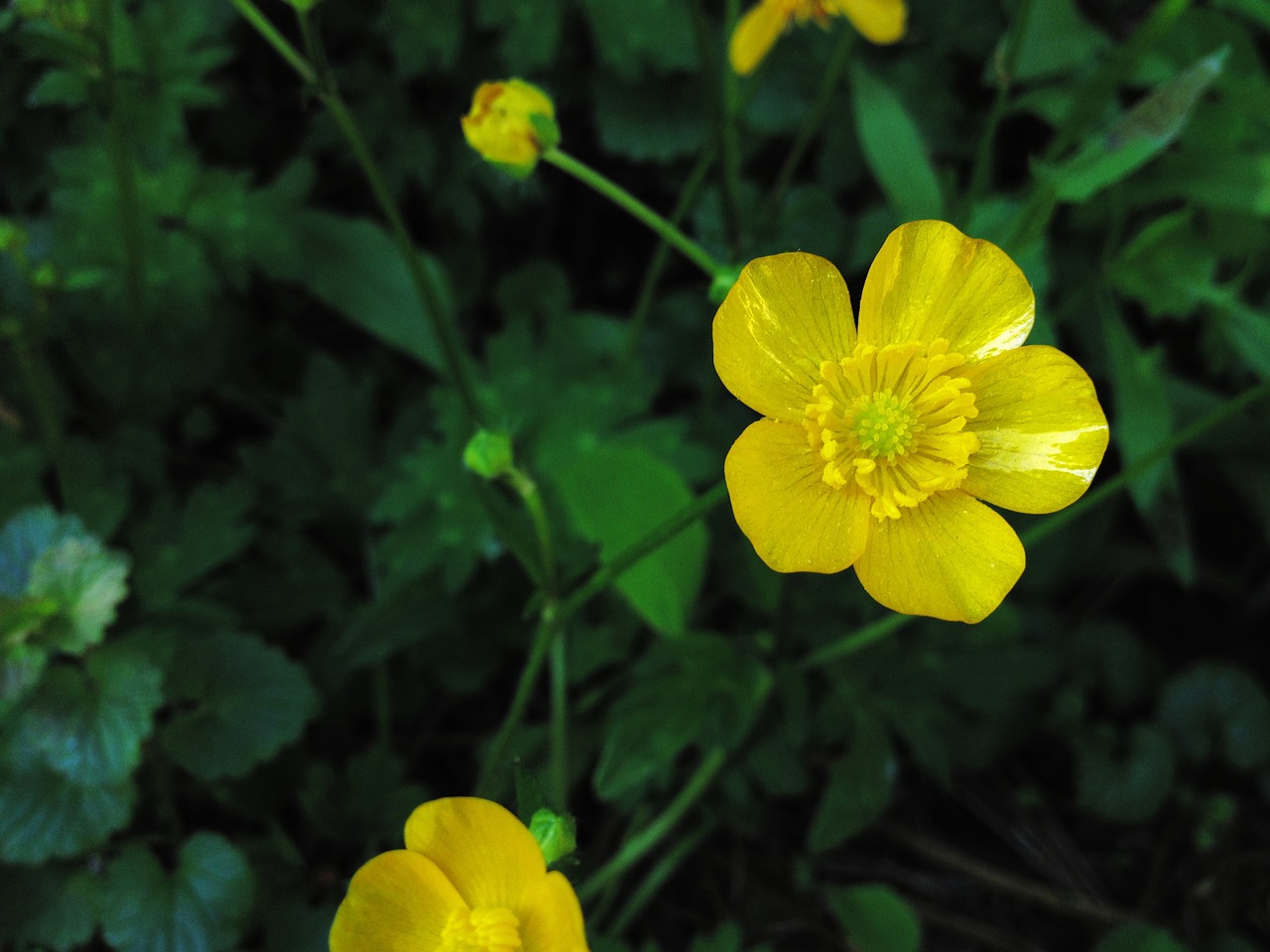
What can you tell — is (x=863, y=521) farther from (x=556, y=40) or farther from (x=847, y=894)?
(x=556, y=40)

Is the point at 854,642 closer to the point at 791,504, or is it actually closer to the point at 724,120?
the point at 791,504

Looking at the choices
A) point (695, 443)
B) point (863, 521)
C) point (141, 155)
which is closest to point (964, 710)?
point (695, 443)

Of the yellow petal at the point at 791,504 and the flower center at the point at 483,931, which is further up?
the yellow petal at the point at 791,504

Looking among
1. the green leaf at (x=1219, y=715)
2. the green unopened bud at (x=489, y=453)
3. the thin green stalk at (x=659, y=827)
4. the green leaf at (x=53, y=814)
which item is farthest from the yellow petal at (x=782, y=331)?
the green leaf at (x=1219, y=715)

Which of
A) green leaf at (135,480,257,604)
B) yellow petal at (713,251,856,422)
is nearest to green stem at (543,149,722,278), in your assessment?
yellow petal at (713,251,856,422)

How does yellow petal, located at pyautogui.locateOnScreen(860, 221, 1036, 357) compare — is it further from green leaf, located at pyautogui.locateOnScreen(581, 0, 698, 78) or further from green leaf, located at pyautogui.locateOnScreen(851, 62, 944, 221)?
green leaf, located at pyautogui.locateOnScreen(581, 0, 698, 78)

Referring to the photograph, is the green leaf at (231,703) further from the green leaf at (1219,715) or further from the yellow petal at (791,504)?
the green leaf at (1219,715)

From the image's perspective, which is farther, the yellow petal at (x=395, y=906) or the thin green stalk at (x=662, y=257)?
the thin green stalk at (x=662, y=257)
